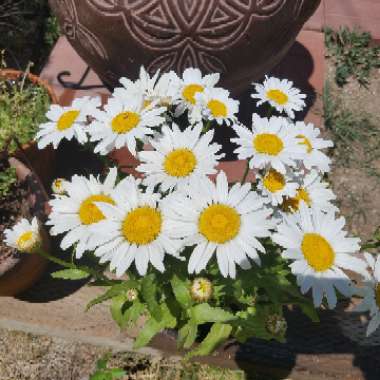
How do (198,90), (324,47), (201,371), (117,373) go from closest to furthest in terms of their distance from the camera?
1. (198,90)
2. (117,373)
3. (201,371)
4. (324,47)

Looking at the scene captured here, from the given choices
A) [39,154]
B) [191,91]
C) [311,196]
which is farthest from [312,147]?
[39,154]

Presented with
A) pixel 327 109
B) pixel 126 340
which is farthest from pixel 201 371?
pixel 327 109

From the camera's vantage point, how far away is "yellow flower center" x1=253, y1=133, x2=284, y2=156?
1.18m

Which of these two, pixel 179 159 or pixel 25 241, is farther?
pixel 25 241

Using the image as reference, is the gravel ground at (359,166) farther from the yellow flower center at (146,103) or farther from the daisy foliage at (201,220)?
the yellow flower center at (146,103)

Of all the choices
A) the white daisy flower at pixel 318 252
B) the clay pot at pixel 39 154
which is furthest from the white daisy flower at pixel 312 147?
the clay pot at pixel 39 154

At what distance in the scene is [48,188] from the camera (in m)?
2.30

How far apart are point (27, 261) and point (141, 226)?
1028mm

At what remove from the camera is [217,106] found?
4.41ft

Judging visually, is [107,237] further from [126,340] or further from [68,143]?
[68,143]

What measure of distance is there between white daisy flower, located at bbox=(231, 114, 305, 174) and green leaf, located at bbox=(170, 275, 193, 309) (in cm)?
35

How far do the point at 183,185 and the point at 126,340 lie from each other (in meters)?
1.14

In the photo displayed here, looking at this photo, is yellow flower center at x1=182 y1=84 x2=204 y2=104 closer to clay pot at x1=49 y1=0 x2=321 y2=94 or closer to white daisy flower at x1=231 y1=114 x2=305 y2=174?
white daisy flower at x1=231 y1=114 x2=305 y2=174

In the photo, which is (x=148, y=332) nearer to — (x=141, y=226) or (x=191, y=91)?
(x=141, y=226)
